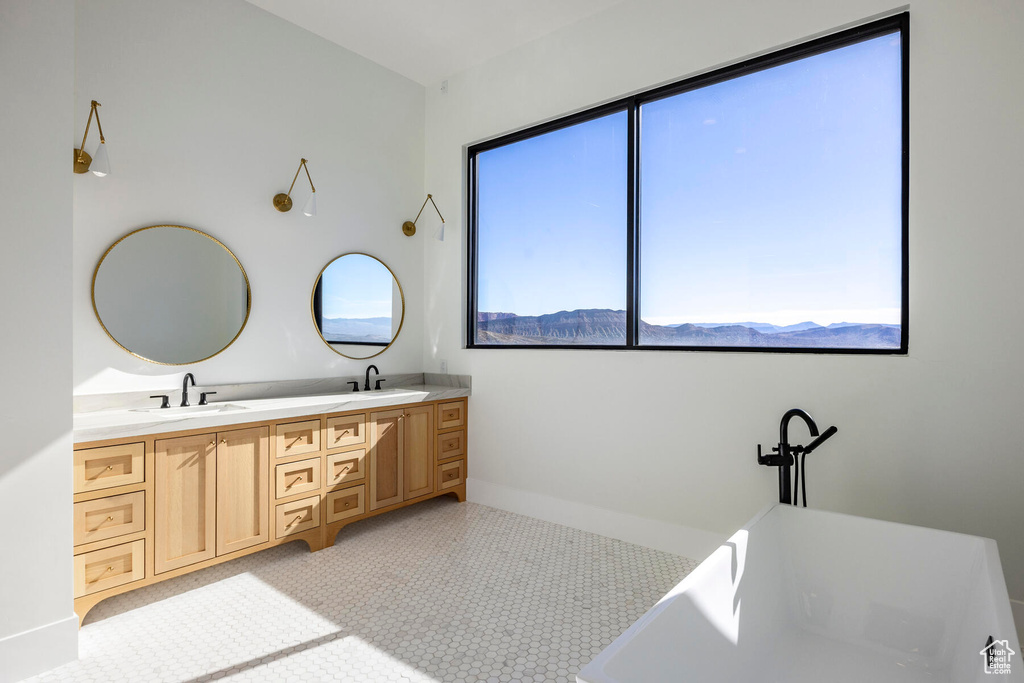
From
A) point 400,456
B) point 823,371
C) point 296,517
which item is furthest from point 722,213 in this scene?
point 296,517

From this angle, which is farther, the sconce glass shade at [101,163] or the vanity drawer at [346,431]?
the vanity drawer at [346,431]

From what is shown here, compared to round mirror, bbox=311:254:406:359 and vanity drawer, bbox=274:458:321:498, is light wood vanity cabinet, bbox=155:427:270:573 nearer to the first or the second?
vanity drawer, bbox=274:458:321:498

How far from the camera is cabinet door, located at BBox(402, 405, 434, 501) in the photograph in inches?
138

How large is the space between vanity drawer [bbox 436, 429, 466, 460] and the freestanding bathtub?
2262 mm

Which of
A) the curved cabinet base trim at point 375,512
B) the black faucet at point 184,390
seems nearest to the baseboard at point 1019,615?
the curved cabinet base trim at point 375,512

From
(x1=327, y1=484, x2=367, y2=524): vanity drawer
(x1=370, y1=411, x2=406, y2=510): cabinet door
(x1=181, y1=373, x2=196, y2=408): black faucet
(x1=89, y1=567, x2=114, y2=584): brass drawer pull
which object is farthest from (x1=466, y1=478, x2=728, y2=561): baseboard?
(x1=89, y1=567, x2=114, y2=584): brass drawer pull

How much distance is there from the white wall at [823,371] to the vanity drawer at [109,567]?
7.00ft

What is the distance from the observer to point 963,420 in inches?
86.4

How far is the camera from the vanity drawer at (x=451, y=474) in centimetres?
377

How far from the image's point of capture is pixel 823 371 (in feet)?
8.23

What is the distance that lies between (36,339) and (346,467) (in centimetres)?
163

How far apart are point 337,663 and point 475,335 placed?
2445mm

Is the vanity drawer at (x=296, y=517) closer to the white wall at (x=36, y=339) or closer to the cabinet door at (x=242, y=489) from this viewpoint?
the cabinet door at (x=242, y=489)

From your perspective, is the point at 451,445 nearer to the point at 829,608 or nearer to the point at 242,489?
the point at 242,489
